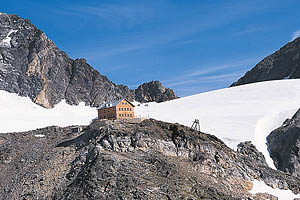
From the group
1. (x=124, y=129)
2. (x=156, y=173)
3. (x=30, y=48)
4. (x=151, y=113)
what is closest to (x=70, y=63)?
(x=30, y=48)

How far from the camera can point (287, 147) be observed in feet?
182

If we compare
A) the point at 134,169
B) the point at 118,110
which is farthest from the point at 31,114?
the point at 134,169

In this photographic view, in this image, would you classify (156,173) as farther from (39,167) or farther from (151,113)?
(151,113)

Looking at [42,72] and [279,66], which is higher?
[279,66]

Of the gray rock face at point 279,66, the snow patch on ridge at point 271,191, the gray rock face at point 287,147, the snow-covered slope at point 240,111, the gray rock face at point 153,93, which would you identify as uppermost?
the gray rock face at point 279,66

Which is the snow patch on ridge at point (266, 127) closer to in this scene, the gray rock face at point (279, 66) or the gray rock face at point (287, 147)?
the gray rock face at point (287, 147)

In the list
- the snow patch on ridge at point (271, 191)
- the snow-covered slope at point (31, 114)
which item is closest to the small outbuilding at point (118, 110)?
the snow patch on ridge at point (271, 191)

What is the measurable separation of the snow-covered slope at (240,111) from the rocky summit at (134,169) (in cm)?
1945

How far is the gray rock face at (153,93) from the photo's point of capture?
453 ft

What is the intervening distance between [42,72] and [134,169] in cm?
8696

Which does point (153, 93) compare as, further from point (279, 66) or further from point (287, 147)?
point (287, 147)

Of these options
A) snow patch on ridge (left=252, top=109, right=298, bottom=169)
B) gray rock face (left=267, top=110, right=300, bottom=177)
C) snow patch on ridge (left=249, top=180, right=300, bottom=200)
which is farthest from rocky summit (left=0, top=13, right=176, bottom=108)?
snow patch on ridge (left=249, top=180, right=300, bottom=200)

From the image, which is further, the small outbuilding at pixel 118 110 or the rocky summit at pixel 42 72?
the rocky summit at pixel 42 72

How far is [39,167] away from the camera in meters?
41.1
